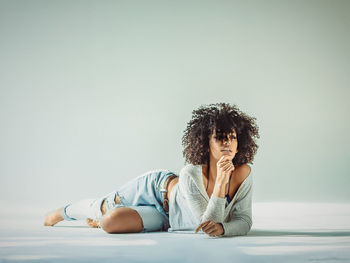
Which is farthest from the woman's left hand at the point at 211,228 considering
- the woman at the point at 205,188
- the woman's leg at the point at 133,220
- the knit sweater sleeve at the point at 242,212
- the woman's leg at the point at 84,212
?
the woman's leg at the point at 84,212

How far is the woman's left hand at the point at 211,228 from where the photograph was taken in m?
2.43

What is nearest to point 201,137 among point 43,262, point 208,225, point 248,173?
point 248,173

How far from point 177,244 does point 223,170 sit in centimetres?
42

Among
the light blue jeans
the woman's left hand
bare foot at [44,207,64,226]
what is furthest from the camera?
bare foot at [44,207,64,226]

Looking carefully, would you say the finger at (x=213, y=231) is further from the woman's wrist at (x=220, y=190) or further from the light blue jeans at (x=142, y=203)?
the light blue jeans at (x=142, y=203)

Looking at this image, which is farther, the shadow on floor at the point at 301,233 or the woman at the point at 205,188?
the shadow on floor at the point at 301,233

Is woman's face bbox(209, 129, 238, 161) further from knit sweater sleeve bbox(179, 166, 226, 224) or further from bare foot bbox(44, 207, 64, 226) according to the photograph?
bare foot bbox(44, 207, 64, 226)

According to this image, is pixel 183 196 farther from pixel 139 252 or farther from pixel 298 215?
pixel 298 215

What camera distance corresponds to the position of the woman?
2531 millimetres

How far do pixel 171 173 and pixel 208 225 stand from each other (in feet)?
2.45

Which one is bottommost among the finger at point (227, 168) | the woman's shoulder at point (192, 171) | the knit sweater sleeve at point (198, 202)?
the knit sweater sleeve at point (198, 202)

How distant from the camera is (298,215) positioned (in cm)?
390

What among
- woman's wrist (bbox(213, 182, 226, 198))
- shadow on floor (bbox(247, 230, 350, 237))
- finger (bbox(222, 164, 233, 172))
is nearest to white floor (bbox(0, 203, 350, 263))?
shadow on floor (bbox(247, 230, 350, 237))

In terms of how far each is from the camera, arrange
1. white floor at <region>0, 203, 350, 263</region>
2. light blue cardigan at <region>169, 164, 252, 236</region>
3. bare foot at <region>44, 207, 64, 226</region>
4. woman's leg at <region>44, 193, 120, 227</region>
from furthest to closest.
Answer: bare foot at <region>44, 207, 64, 226</region> < woman's leg at <region>44, 193, 120, 227</region> < light blue cardigan at <region>169, 164, 252, 236</region> < white floor at <region>0, 203, 350, 263</region>
